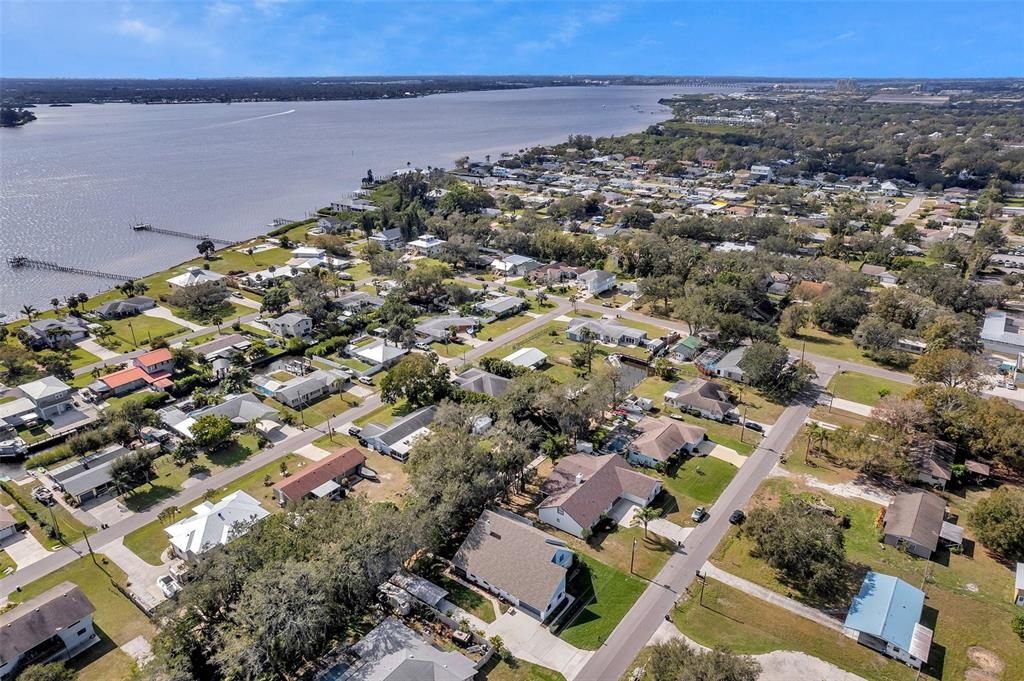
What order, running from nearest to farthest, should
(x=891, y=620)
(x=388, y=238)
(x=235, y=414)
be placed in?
(x=891, y=620) → (x=235, y=414) → (x=388, y=238)

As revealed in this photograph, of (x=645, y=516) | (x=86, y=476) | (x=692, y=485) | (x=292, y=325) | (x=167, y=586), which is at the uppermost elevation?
(x=292, y=325)

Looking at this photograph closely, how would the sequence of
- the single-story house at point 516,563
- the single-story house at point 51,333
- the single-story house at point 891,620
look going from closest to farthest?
the single-story house at point 891,620, the single-story house at point 516,563, the single-story house at point 51,333

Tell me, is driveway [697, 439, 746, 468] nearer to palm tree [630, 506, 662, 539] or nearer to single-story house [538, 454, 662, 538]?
single-story house [538, 454, 662, 538]

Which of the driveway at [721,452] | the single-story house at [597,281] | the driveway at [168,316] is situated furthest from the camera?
the single-story house at [597,281]

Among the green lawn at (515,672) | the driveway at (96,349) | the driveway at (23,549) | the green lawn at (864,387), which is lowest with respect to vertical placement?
the green lawn at (515,672)

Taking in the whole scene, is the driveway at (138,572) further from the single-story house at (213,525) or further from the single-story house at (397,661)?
the single-story house at (397,661)

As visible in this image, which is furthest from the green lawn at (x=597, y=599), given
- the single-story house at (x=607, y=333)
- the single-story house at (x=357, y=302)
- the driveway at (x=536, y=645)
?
the single-story house at (x=357, y=302)

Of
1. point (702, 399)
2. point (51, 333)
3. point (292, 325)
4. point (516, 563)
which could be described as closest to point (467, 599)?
point (516, 563)

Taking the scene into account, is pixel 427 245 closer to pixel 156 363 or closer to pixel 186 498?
pixel 156 363
